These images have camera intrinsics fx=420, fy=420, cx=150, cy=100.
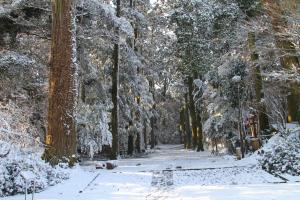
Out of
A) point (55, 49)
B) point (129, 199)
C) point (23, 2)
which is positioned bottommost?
point (129, 199)

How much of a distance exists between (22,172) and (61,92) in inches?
133

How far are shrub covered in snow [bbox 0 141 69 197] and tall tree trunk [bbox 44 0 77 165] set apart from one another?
2.78 feet

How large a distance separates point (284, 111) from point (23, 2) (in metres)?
10.4

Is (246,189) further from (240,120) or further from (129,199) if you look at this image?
(240,120)

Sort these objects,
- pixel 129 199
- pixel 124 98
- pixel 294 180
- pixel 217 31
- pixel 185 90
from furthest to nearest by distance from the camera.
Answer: pixel 185 90 → pixel 124 98 → pixel 217 31 → pixel 294 180 → pixel 129 199

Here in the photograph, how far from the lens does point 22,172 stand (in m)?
8.38

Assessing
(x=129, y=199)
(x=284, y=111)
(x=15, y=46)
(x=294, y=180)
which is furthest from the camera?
(x=284, y=111)

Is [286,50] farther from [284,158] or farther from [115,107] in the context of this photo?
[115,107]

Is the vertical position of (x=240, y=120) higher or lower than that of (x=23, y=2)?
lower

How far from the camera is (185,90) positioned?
1507 inches

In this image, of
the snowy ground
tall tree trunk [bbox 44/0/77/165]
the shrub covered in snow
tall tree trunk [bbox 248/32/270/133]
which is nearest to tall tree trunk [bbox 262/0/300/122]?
tall tree trunk [bbox 248/32/270/133]

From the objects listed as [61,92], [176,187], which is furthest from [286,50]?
[61,92]

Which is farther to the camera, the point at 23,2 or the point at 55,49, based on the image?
the point at 23,2

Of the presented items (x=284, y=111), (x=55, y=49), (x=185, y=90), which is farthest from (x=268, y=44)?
(x=185, y=90)
